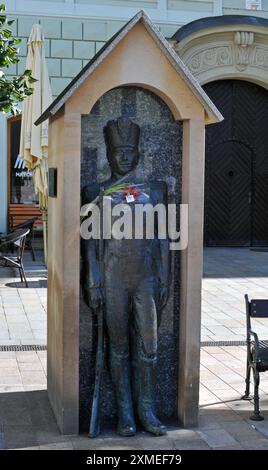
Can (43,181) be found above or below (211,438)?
above

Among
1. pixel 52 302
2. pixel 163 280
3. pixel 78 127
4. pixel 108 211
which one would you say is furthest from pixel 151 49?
pixel 52 302

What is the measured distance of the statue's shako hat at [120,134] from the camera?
4898mm

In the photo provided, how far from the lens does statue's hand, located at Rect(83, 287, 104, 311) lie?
4.81 metres

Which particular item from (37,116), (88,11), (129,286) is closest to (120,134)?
(129,286)

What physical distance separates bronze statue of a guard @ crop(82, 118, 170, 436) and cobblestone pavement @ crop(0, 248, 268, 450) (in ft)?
0.83

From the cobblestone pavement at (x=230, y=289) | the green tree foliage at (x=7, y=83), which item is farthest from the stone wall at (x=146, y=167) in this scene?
the cobblestone pavement at (x=230, y=289)

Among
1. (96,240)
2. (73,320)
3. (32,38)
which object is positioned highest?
(32,38)

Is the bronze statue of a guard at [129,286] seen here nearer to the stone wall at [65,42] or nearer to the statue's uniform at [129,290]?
the statue's uniform at [129,290]

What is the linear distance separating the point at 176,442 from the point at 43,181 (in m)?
6.79

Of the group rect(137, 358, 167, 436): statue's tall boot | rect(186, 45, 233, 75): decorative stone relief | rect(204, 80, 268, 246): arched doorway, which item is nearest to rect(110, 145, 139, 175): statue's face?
rect(137, 358, 167, 436): statue's tall boot

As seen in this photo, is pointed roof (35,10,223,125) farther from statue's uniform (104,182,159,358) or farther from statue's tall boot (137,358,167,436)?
statue's tall boot (137,358,167,436)

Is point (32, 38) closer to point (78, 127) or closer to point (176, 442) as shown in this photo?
point (78, 127)

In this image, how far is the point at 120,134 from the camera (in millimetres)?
4906

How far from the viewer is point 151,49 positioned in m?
4.80
